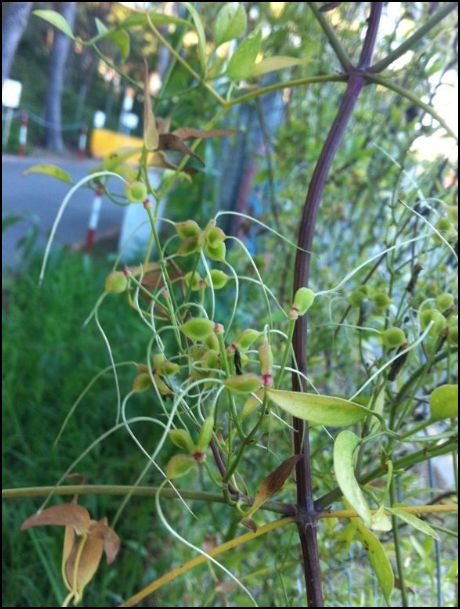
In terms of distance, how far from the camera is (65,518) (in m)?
0.27

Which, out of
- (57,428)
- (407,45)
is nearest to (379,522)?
(407,45)

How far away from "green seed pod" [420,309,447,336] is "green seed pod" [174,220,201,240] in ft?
0.35

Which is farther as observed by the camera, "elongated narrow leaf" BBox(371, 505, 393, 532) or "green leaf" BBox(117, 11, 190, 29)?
"green leaf" BBox(117, 11, 190, 29)

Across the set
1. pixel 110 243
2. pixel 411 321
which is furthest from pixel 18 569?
pixel 110 243

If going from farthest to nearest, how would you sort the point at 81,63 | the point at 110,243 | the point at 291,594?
the point at 81,63, the point at 110,243, the point at 291,594

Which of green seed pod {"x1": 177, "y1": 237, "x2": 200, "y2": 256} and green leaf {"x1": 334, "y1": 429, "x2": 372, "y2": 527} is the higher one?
green seed pod {"x1": 177, "y1": 237, "x2": 200, "y2": 256}

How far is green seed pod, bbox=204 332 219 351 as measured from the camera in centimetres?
24

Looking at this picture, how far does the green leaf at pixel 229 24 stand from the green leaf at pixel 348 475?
209 mm

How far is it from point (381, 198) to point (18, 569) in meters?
0.77

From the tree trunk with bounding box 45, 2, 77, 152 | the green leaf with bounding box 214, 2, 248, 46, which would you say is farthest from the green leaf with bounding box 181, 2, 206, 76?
the tree trunk with bounding box 45, 2, 77, 152

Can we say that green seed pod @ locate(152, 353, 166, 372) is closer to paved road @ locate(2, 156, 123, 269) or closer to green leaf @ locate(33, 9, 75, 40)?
green leaf @ locate(33, 9, 75, 40)

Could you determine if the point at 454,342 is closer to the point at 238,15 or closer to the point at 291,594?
the point at 238,15

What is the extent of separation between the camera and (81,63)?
12.4 metres

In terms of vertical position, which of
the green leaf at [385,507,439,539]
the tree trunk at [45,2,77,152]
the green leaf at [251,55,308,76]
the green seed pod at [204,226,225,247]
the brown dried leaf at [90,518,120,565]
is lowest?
the brown dried leaf at [90,518,120,565]
